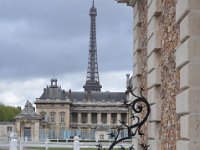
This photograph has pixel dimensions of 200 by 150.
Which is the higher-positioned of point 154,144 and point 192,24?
point 192,24

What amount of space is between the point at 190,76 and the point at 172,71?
1333mm

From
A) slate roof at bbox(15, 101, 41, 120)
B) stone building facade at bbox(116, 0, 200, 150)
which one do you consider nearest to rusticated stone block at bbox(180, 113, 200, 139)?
stone building facade at bbox(116, 0, 200, 150)

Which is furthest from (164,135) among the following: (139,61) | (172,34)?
(139,61)

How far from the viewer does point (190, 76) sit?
228 inches

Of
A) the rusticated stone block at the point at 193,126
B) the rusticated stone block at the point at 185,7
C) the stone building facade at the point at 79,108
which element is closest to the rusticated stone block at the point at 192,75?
the rusticated stone block at the point at 193,126

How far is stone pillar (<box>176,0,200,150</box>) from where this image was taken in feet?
18.8

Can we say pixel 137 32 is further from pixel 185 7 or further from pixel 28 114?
pixel 28 114

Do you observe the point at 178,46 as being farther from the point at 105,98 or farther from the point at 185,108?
the point at 105,98

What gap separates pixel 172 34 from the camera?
713 cm

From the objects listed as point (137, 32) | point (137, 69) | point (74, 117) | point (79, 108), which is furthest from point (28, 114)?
point (137, 69)

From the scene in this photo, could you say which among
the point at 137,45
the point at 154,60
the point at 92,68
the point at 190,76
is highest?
the point at 92,68

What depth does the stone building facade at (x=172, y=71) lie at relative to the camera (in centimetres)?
577

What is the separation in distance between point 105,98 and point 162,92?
9481 cm

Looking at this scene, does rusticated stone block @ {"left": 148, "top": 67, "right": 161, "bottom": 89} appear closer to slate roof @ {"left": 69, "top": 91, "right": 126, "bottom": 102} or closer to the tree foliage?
slate roof @ {"left": 69, "top": 91, "right": 126, "bottom": 102}
